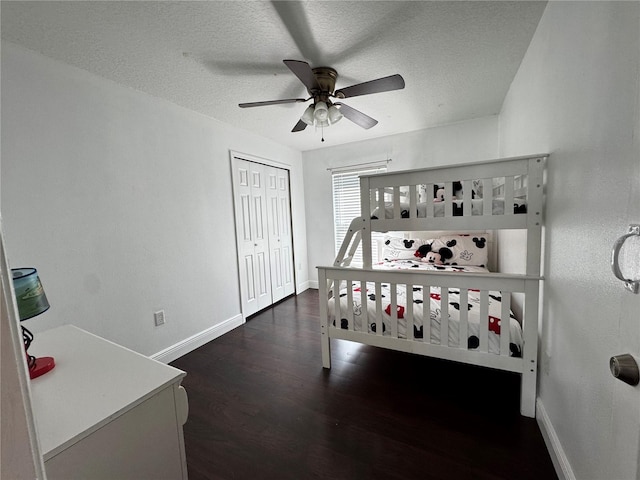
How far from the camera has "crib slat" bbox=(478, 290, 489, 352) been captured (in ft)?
5.37

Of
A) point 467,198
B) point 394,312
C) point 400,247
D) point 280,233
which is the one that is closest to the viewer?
point 467,198

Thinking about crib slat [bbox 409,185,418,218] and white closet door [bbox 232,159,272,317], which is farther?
white closet door [bbox 232,159,272,317]

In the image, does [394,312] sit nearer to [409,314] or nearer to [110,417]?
[409,314]

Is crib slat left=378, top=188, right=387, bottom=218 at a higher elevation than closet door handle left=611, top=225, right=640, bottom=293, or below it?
higher

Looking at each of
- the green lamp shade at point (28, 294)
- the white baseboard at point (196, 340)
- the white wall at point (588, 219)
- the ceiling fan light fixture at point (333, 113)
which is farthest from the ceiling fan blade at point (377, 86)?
the white baseboard at point (196, 340)

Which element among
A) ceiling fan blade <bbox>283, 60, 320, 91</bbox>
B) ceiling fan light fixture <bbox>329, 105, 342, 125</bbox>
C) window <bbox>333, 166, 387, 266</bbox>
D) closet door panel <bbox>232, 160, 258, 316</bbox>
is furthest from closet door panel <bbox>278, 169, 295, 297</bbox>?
ceiling fan blade <bbox>283, 60, 320, 91</bbox>

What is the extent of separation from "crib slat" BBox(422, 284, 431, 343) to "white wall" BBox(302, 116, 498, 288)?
221 centimetres

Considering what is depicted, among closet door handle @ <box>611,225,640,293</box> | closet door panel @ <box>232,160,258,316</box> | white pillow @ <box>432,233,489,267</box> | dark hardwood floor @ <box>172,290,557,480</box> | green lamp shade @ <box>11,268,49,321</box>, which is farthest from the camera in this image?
closet door panel @ <box>232,160,258,316</box>

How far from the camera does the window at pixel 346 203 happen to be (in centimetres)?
399

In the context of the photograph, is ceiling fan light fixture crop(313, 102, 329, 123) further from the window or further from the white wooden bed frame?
the window

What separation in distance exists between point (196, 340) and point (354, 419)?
171 cm

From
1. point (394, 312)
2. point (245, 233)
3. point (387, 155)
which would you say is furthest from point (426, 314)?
point (387, 155)

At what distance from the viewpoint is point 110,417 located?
78cm

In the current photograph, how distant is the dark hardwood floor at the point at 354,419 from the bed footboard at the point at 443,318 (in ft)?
0.84
